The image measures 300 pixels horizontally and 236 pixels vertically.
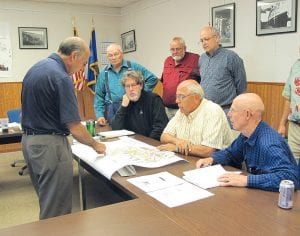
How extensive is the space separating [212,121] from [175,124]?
1.08ft

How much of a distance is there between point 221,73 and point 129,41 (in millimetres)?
3180

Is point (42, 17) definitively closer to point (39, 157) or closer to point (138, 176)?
point (39, 157)

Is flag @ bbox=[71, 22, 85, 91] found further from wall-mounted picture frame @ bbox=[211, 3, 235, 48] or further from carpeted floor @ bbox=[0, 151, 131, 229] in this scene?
wall-mounted picture frame @ bbox=[211, 3, 235, 48]

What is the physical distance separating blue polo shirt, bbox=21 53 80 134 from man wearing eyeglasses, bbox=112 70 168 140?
0.88 m

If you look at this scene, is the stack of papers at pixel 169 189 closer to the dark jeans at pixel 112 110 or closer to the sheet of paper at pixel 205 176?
the sheet of paper at pixel 205 176

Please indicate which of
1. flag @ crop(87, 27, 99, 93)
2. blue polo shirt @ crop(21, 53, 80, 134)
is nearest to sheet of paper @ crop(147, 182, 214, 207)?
blue polo shirt @ crop(21, 53, 80, 134)

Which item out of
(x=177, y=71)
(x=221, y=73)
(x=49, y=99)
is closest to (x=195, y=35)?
(x=177, y=71)

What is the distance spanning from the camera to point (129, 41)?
19.9 ft

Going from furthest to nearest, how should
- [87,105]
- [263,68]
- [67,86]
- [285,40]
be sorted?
[87,105]
[263,68]
[285,40]
[67,86]

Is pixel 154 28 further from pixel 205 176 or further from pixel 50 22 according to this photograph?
pixel 205 176

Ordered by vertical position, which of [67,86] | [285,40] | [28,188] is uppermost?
[285,40]

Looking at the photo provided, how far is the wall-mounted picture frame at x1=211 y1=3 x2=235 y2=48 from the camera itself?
3.81 metres

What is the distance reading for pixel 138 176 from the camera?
5.74ft

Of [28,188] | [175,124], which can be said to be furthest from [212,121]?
[28,188]
